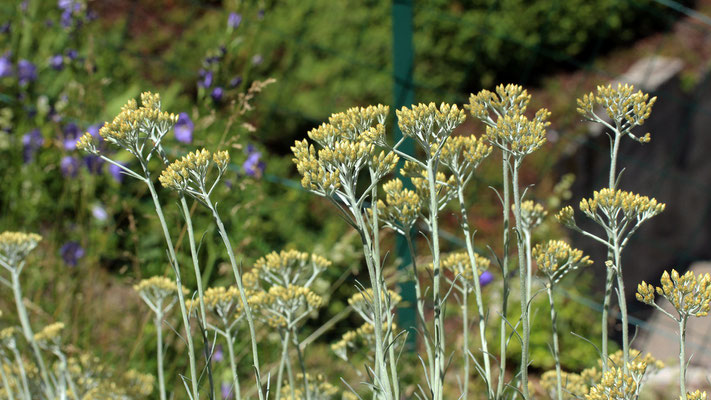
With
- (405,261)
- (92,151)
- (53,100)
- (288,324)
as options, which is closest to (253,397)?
(405,261)

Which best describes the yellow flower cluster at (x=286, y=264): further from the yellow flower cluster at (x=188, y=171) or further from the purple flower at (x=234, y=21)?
the purple flower at (x=234, y=21)

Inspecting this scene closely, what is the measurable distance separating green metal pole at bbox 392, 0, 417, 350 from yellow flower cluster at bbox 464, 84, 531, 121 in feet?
4.40

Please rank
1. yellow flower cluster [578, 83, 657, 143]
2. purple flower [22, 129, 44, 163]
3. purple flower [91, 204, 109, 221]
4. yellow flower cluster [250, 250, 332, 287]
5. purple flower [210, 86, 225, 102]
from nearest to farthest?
yellow flower cluster [578, 83, 657, 143] < yellow flower cluster [250, 250, 332, 287] < purple flower [210, 86, 225, 102] < purple flower [22, 129, 44, 163] < purple flower [91, 204, 109, 221]

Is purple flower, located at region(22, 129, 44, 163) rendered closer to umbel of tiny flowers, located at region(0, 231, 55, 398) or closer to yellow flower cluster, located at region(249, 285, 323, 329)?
umbel of tiny flowers, located at region(0, 231, 55, 398)

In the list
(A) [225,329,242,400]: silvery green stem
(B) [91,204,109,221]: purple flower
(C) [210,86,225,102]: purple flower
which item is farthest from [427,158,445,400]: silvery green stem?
(B) [91,204,109,221]: purple flower

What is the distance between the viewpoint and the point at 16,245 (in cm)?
113

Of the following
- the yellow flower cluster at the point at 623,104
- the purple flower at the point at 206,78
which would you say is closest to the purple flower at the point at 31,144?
the purple flower at the point at 206,78

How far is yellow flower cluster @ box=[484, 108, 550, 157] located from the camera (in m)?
0.81

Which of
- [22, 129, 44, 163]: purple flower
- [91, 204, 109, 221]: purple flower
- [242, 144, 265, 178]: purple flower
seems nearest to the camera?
[242, 144, 265, 178]: purple flower

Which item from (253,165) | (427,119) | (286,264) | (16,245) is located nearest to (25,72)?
(253,165)

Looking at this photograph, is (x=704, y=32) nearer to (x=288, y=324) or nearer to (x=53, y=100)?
(x=53, y=100)

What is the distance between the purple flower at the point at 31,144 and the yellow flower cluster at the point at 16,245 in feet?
4.42

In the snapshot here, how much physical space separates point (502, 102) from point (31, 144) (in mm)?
1954

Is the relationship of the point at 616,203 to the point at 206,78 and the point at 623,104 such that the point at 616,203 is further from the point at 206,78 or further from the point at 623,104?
the point at 206,78
